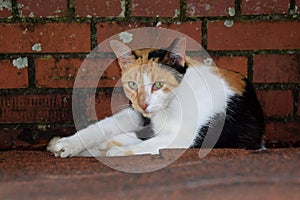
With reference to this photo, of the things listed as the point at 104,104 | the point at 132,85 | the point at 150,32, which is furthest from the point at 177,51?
the point at 104,104

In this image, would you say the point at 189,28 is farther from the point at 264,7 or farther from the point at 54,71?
the point at 54,71

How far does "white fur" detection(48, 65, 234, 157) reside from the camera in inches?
45.7

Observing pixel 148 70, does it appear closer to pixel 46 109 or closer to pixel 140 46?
pixel 140 46

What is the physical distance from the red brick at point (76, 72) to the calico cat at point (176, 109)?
17 centimetres

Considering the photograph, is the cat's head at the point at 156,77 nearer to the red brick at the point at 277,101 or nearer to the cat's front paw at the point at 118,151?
the cat's front paw at the point at 118,151

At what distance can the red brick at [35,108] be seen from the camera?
140 centimetres

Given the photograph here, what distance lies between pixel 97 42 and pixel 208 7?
1.05 feet

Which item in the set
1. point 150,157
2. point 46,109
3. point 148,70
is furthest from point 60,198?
point 46,109

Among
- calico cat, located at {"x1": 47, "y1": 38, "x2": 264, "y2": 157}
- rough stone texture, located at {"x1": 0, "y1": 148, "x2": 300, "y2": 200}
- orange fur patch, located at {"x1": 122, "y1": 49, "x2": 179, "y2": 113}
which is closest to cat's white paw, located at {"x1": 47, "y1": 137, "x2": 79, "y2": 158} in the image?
calico cat, located at {"x1": 47, "y1": 38, "x2": 264, "y2": 157}

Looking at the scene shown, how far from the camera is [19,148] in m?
1.42

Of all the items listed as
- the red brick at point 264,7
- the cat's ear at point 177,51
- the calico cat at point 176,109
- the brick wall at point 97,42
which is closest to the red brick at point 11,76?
the brick wall at point 97,42

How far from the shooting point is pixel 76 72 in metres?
1.41

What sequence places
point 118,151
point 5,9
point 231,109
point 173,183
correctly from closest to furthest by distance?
1. point 173,183
2. point 118,151
3. point 231,109
4. point 5,9

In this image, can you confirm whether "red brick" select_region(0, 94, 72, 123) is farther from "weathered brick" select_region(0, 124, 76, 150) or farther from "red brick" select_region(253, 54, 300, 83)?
"red brick" select_region(253, 54, 300, 83)
